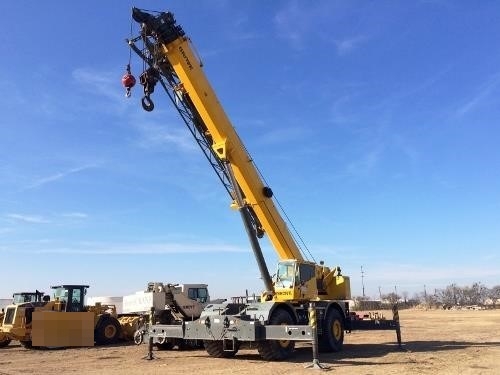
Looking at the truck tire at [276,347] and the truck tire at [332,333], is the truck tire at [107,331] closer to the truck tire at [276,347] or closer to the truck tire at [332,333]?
the truck tire at [332,333]

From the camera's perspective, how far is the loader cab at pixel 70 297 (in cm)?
2248

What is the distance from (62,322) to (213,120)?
11106 millimetres

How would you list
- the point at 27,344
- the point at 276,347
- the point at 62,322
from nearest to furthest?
1. the point at 276,347
2. the point at 62,322
3. the point at 27,344

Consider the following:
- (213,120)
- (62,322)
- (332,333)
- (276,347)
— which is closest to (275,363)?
(276,347)

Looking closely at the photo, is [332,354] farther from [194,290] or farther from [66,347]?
[66,347]

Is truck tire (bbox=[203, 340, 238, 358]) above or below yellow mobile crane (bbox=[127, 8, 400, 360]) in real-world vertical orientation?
below

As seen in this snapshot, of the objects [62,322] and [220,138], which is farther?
[62,322]

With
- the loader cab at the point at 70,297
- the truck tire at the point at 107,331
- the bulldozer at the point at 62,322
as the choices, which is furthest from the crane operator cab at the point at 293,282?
the loader cab at the point at 70,297

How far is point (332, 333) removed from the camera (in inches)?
627

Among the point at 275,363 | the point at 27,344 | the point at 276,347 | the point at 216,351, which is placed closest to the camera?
the point at 275,363

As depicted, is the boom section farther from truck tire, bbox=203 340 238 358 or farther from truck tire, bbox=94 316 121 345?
truck tire, bbox=94 316 121 345

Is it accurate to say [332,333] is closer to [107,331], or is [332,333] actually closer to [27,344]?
[107,331]

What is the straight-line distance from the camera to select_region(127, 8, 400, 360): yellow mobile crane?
50.2 ft

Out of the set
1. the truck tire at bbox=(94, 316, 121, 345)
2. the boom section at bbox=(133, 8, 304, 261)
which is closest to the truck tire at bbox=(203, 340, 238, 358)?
the boom section at bbox=(133, 8, 304, 261)
